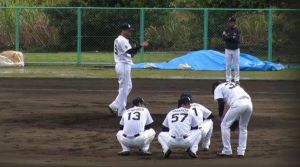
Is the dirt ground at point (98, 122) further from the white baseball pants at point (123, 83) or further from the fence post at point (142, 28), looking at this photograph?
the fence post at point (142, 28)

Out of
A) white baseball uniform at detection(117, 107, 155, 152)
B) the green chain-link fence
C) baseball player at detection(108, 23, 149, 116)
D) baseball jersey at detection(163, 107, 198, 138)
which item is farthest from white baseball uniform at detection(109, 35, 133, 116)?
the green chain-link fence

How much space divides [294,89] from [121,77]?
40.4ft

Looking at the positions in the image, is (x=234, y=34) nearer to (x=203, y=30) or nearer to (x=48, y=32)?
(x=203, y=30)

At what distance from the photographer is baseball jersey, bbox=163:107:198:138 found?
40.4 ft

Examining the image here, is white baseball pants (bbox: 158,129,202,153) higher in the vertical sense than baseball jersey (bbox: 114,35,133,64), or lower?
lower

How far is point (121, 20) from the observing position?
37.5 metres

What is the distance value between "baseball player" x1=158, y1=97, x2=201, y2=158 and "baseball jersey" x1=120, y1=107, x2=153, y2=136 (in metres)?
0.41

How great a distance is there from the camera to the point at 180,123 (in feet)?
40.6

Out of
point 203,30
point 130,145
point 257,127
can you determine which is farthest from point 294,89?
point 203,30

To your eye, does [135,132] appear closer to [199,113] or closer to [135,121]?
[135,121]

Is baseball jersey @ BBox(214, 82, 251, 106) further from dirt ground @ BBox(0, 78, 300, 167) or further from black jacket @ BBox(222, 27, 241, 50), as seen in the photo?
black jacket @ BBox(222, 27, 241, 50)

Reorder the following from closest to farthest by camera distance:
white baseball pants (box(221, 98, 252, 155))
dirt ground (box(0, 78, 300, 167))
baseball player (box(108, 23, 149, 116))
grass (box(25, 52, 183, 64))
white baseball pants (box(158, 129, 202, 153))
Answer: dirt ground (box(0, 78, 300, 167)), white baseball pants (box(158, 129, 202, 153)), white baseball pants (box(221, 98, 252, 155)), baseball player (box(108, 23, 149, 116)), grass (box(25, 52, 183, 64))

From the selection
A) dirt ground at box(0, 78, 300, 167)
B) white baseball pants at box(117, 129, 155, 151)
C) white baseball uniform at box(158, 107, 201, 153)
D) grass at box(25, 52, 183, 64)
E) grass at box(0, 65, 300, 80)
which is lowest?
grass at box(25, 52, 183, 64)

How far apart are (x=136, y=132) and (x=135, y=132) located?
16 millimetres
